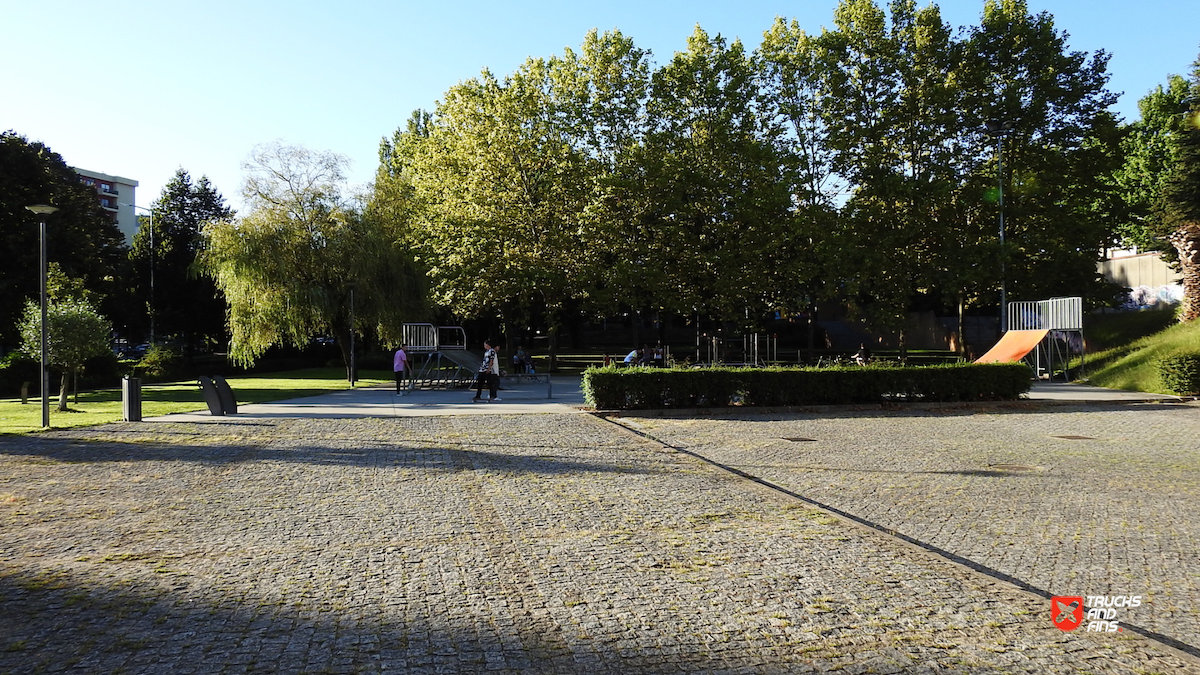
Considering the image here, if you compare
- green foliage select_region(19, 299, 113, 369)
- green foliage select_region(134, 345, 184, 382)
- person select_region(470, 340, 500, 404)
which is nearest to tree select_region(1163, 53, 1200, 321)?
person select_region(470, 340, 500, 404)

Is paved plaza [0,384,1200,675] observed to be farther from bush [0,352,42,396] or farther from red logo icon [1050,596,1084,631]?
bush [0,352,42,396]

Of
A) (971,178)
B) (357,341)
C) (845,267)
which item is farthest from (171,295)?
(971,178)

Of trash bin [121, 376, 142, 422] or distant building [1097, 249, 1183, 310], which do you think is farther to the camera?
distant building [1097, 249, 1183, 310]

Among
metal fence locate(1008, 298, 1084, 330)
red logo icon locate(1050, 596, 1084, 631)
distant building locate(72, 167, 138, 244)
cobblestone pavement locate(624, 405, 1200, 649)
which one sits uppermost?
distant building locate(72, 167, 138, 244)

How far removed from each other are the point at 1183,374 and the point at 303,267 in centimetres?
2905

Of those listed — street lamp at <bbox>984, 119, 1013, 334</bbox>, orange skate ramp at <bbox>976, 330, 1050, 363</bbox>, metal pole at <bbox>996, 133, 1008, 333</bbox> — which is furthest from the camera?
metal pole at <bbox>996, 133, 1008, 333</bbox>

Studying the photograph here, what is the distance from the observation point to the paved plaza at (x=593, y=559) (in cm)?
425

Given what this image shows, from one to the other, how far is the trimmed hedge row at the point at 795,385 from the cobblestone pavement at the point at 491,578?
7820 millimetres

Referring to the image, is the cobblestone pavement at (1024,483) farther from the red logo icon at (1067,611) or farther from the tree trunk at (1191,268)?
the tree trunk at (1191,268)

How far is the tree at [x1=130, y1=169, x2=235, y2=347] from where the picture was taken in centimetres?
5428

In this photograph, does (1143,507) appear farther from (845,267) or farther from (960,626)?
(845,267)

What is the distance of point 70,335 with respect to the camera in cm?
2139

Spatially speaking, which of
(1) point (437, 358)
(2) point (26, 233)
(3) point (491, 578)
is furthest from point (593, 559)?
(2) point (26, 233)

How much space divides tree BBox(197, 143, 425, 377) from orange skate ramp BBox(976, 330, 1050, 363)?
2240cm
